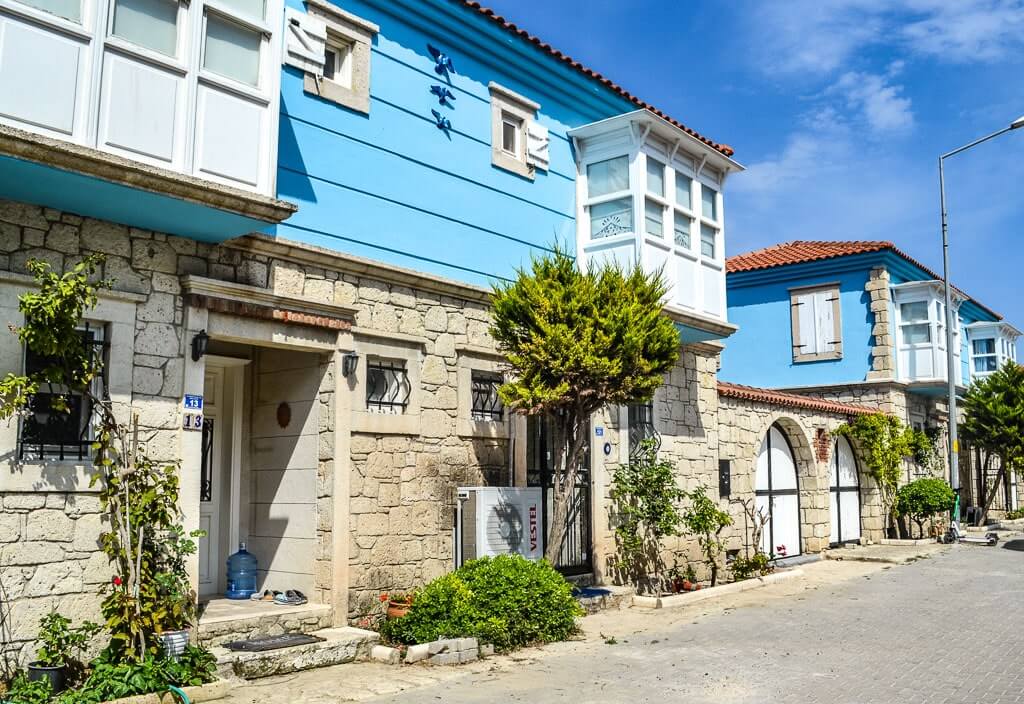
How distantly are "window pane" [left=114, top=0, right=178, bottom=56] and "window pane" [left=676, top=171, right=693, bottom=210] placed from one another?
7.38 m

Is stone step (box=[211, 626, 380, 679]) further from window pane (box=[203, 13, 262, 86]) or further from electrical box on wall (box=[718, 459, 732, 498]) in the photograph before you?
electrical box on wall (box=[718, 459, 732, 498])

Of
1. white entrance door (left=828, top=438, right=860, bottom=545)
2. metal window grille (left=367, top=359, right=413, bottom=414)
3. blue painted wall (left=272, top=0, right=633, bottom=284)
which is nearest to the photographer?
blue painted wall (left=272, top=0, right=633, bottom=284)

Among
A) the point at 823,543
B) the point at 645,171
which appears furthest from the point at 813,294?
the point at 645,171

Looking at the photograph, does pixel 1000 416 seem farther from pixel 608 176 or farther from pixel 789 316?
pixel 608 176

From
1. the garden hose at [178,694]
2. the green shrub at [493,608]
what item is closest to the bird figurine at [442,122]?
the green shrub at [493,608]

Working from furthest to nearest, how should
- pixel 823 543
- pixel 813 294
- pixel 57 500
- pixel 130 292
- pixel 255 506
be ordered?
1. pixel 813 294
2. pixel 823 543
3. pixel 255 506
4. pixel 130 292
5. pixel 57 500

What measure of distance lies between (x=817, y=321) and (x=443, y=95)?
14.2m

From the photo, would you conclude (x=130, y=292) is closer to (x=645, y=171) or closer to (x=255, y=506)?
(x=255, y=506)

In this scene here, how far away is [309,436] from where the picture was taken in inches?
355

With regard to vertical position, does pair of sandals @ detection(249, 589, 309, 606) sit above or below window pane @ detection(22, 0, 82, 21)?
below

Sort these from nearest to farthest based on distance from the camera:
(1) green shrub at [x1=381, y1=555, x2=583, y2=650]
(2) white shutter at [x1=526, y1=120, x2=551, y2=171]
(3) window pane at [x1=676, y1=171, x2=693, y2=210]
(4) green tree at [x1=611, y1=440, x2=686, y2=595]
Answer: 1. (1) green shrub at [x1=381, y1=555, x2=583, y2=650]
2. (2) white shutter at [x1=526, y1=120, x2=551, y2=171]
3. (4) green tree at [x1=611, y1=440, x2=686, y2=595]
4. (3) window pane at [x1=676, y1=171, x2=693, y2=210]

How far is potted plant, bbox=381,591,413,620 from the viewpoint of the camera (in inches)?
341

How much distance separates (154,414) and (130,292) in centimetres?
102

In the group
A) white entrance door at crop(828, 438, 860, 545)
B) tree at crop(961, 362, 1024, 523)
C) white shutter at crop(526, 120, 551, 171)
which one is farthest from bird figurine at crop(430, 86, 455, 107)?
tree at crop(961, 362, 1024, 523)
